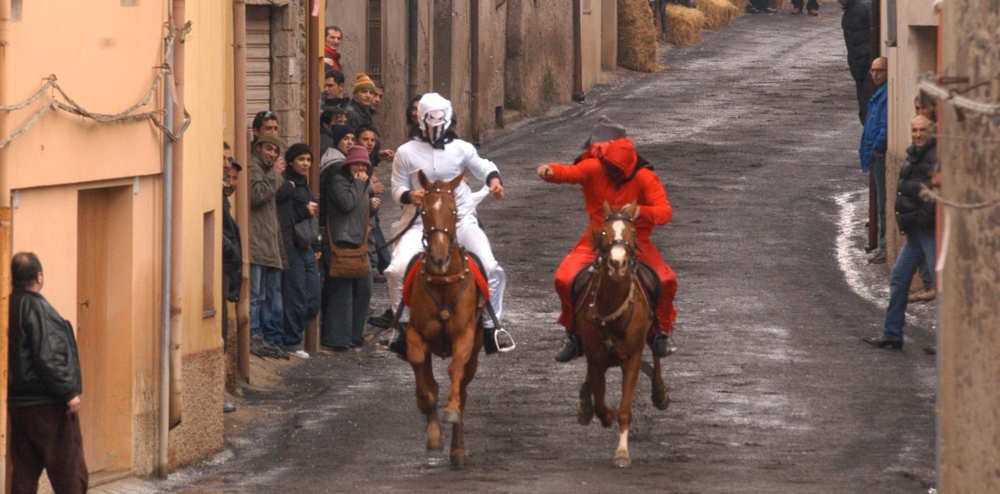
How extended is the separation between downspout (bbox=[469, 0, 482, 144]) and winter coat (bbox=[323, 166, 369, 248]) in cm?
1378

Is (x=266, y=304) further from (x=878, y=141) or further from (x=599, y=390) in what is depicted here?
(x=878, y=141)

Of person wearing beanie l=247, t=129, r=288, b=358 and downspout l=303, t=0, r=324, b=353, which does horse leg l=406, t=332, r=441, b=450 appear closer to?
person wearing beanie l=247, t=129, r=288, b=358

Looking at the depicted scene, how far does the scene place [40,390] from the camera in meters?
11.0

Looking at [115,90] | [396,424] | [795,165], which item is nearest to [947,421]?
[115,90]

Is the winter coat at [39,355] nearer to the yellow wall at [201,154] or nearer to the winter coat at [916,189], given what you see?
the yellow wall at [201,154]

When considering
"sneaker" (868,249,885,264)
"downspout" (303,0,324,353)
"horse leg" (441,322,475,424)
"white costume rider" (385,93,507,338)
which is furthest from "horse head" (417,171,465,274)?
"sneaker" (868,249,885,264)

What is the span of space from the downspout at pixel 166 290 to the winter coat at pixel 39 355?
2436mm

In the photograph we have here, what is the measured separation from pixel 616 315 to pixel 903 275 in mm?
5382

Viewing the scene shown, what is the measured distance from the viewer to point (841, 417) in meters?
15.1

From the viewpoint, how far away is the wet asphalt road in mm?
13102

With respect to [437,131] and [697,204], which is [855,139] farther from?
[437,131]

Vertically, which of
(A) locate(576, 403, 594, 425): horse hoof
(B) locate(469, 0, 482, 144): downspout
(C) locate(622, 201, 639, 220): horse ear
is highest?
(B) locate(469, 0, 482, 144): downspout

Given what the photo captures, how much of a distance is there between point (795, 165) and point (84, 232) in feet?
60.3

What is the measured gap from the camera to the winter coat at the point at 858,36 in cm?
2708
